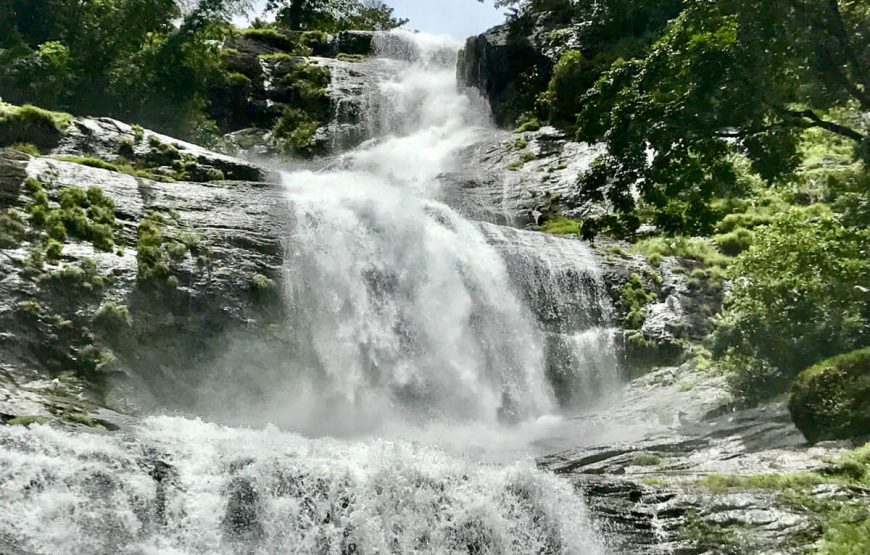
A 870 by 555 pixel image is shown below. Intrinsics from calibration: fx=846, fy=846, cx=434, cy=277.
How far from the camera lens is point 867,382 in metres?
11.9

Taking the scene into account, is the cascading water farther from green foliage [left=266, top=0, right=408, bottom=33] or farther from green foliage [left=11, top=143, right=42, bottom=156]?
green foliage [left=266, top=0, right=408, bottom=33]

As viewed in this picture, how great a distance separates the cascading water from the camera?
941cm

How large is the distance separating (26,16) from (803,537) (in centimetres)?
3061

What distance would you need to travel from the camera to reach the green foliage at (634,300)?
20.3m

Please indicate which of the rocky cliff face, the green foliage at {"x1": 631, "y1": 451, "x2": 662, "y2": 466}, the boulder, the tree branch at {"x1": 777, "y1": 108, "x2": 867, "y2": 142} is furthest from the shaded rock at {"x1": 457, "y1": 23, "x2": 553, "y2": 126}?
the tree branch at {"x1": 777, "y1": 108, "x2": 867, "y2": 142}

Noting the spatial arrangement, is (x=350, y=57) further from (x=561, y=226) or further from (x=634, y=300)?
(x=634, y=300)

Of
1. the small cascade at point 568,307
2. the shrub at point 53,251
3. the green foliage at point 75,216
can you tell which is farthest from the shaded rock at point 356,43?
the shrub at point 53,251

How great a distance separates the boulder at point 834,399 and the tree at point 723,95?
281 centimetres

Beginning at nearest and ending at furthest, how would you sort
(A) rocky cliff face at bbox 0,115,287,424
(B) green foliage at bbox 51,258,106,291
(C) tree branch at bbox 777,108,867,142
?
(C) tree branch at bbox 777,108,867,142 → (A) rocky cliff face at bbox 0,115,287,424 → (B) green foliage at bbox 51,258,106,291

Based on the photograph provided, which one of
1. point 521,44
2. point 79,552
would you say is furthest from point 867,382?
point 521,44

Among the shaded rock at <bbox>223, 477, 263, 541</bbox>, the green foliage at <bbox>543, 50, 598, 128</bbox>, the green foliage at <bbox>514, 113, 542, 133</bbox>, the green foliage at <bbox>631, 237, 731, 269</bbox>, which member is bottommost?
the shaded rock at <bbox>223, 477, 263, 541</bbox>

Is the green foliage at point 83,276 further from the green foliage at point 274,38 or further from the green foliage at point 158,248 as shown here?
the green foliage at point 274,38

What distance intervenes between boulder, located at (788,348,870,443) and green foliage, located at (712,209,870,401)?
1.92 meters

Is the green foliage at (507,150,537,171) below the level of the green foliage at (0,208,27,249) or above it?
above
